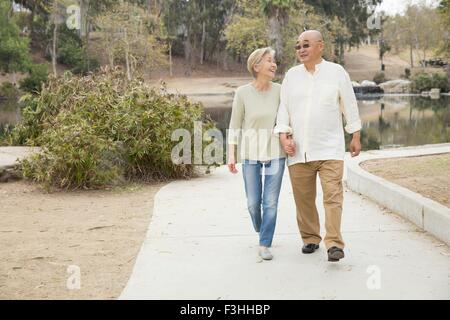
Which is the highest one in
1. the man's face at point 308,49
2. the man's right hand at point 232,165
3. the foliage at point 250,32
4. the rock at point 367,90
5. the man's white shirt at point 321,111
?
the foliage at point 250,32

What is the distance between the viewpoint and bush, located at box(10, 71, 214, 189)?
30.8 ft

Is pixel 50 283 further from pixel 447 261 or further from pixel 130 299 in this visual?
pixel 447 261

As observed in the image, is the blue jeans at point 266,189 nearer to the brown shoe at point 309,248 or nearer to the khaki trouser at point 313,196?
the khaki trouser at point 313,196

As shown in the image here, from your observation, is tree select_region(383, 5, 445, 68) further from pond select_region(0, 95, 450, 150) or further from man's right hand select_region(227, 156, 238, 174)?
man's right hand select_region(227, 156, 238, 174)

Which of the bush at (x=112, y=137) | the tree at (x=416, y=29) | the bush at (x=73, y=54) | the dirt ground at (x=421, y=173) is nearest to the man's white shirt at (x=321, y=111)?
the dirt ground at (x=421, y=173)

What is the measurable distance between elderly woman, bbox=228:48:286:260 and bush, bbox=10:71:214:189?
4.42 metres

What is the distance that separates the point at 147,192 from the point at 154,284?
4.64 metres

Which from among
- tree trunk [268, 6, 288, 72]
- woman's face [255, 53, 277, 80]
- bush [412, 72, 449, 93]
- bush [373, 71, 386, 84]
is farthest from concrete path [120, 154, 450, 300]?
bush [373, 71, 386, 84]

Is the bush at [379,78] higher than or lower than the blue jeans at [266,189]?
lower

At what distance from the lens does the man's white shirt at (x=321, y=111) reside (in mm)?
5152

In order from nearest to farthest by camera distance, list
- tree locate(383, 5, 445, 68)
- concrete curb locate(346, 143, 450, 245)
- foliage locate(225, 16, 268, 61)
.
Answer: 1. concrete curb locate(346, 143, 450, 245)
2. foliage locate(225, 16, 268, 61)
3. tree locate(383, 5, 445, 68)

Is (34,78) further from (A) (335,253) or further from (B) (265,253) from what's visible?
(A) (335,253)

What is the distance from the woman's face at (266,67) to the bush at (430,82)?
174 ft
